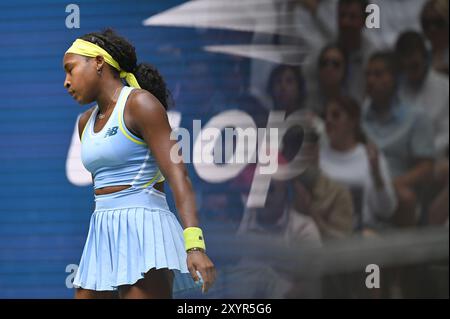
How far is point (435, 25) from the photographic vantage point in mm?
7062

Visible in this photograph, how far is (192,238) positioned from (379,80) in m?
3.58

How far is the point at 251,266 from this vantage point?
7.16m

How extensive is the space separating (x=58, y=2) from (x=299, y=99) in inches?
87.1

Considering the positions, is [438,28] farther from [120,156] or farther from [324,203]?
[120,156]

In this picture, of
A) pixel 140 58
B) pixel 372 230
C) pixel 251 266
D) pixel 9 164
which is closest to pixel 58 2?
pixel 140 58

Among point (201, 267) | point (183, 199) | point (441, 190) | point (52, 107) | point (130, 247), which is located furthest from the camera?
point (52, 107)

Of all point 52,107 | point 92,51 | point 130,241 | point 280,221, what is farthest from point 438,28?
point 130,241

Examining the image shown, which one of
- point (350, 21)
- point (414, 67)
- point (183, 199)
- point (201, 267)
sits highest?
point (350, 21)

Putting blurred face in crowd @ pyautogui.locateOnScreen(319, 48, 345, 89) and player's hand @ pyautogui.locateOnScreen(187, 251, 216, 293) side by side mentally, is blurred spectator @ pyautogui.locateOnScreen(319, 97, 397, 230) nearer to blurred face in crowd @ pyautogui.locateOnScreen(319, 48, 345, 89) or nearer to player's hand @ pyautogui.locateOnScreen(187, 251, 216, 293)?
blurred face in crowd @ pyautogui.locateOnScreen(319, 48, 345, 89)

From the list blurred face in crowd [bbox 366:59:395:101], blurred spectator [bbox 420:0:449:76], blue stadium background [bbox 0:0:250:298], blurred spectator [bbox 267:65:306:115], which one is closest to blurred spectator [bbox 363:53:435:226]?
blurred face in crowd [bbox 366:59:395:101]

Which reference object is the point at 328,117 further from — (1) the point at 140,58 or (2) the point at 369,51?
(1) the point at 140,58

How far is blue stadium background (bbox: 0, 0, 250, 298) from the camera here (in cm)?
726

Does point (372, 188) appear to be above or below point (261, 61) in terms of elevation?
below

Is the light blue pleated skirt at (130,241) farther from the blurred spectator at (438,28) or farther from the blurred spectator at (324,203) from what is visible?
the blurred spectator at (438,28)
